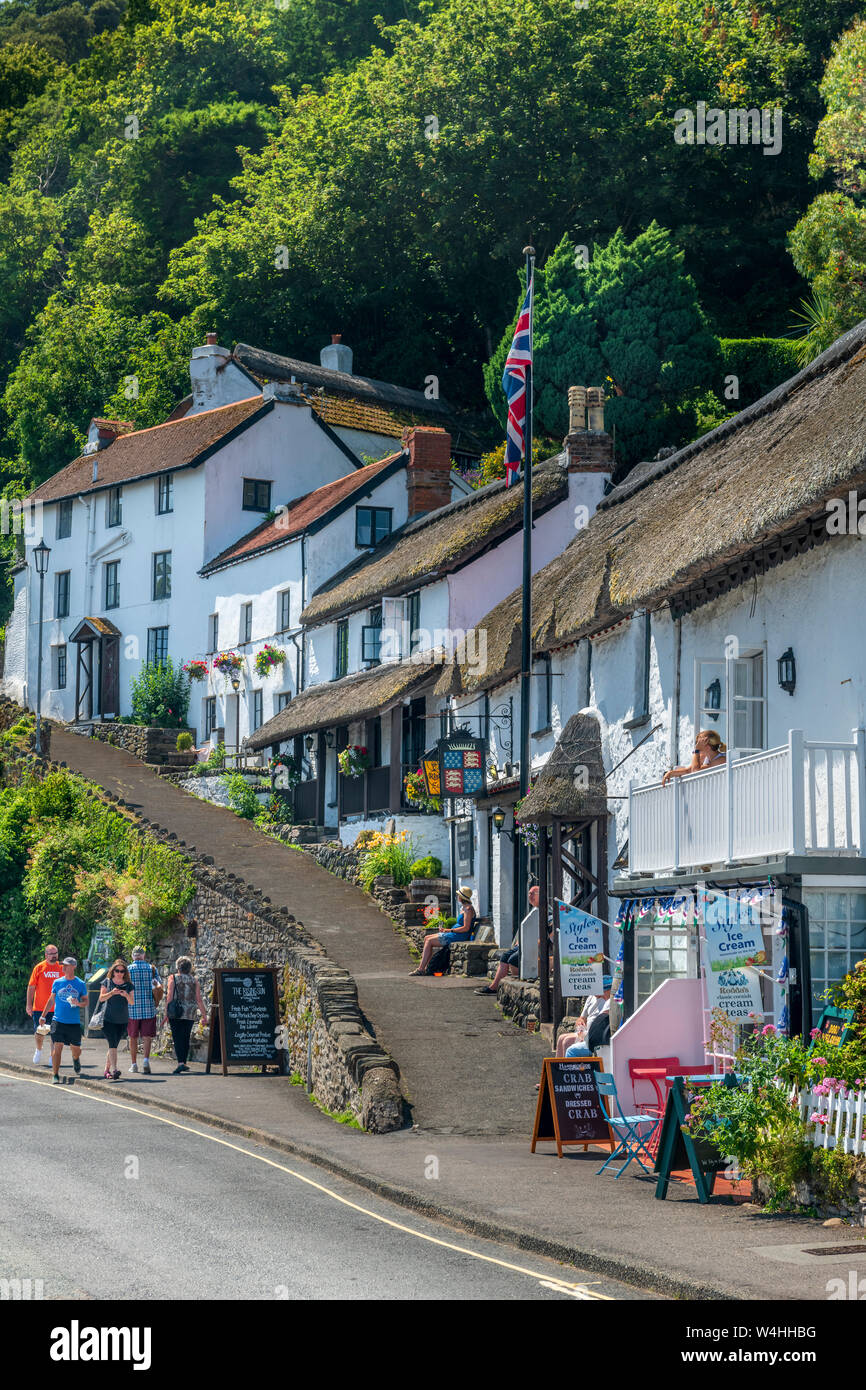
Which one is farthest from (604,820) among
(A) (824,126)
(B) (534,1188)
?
(A) (824,126)

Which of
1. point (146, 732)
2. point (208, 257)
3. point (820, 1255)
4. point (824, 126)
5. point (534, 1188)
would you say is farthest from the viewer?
point (208, 257)

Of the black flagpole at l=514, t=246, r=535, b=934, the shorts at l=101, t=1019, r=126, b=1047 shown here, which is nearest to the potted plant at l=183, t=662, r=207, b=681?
the black flagpole at l=514, t=246, r=535, b=934

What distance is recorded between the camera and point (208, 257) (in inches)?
2518

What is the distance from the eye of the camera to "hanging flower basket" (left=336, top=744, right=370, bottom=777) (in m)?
38.0

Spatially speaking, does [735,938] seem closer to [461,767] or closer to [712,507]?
[712,507]

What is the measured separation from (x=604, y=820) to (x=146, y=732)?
26911 mm

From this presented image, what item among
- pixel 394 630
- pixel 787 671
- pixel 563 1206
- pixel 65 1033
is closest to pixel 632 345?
pixel 394 630

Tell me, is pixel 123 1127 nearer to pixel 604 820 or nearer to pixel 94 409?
pixel 604 820

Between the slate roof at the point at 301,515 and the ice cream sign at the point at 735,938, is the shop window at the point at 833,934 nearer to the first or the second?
the ice cream sign at the point at 735,938

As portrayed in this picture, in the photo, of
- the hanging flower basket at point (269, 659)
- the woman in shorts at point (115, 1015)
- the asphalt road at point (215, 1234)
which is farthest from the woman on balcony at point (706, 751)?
the hanging flower basket at point (269, 659)

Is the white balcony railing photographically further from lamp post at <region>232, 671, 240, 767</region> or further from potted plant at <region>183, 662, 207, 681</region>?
potted plant at <region>183, 662, 207, 681</region>

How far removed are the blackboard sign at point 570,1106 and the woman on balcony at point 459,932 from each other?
1112 cm

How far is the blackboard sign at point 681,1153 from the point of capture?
14.4 m

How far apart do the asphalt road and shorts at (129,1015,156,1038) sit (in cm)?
632
